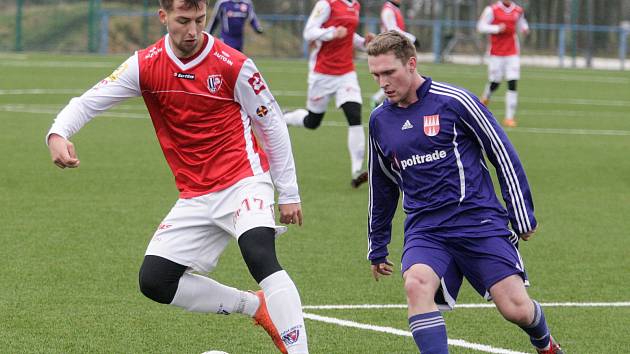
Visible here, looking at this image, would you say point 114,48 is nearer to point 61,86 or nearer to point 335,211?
point 61,86

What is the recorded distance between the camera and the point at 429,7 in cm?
4666

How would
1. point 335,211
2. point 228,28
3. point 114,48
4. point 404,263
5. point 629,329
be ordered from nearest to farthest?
point 404,263
point 629,329
point 335,211
point 228,28
point 114,48

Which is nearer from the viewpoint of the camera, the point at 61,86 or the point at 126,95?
the point at 126,95

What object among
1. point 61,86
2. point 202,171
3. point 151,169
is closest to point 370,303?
point 202,171

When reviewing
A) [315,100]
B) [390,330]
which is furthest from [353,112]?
[390,330]

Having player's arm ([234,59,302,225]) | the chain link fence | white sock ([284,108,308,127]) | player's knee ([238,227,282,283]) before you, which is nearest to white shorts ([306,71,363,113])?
white sock ([284,108,308,127])

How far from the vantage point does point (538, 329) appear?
20.0ft

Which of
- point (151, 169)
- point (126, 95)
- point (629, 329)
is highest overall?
point (126, 95)

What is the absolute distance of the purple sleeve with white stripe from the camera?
623 cm

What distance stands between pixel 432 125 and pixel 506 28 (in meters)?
15.9

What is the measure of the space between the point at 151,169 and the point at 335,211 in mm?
3587

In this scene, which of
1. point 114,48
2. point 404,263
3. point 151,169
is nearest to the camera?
point 404,263

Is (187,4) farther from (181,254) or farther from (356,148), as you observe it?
(356,148)

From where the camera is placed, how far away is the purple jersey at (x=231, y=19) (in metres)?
21.1
